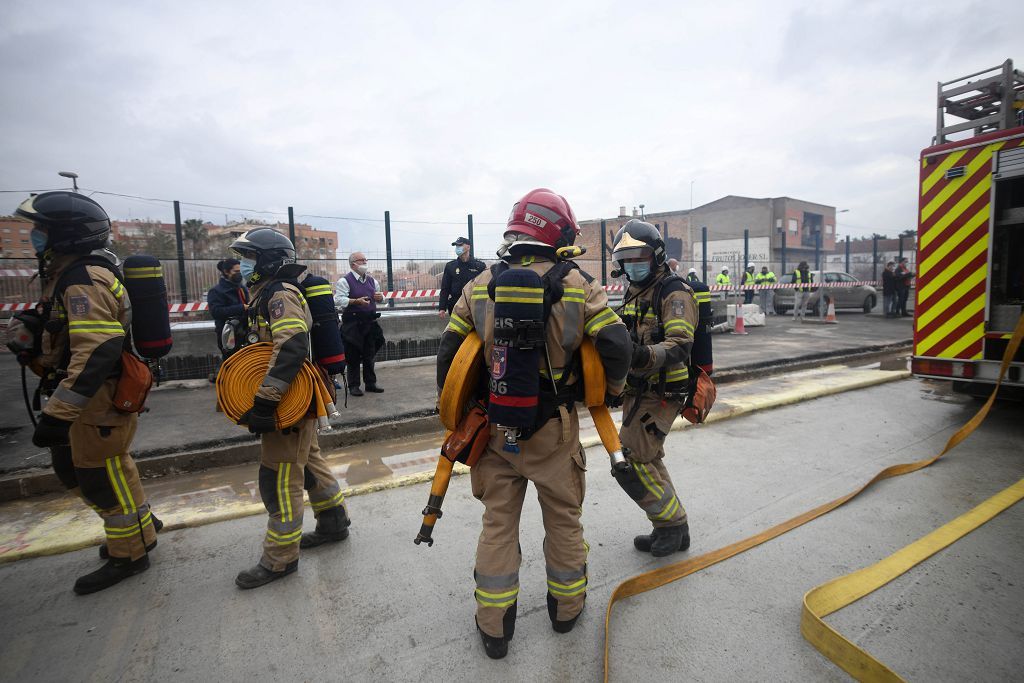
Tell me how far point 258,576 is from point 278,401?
0.96 meters

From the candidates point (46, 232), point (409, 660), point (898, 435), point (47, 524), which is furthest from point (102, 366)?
point (898, 435)

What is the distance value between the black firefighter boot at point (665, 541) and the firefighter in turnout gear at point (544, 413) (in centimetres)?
85

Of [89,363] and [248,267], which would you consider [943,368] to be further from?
[89,363]

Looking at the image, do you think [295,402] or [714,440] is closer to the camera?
[295,402]

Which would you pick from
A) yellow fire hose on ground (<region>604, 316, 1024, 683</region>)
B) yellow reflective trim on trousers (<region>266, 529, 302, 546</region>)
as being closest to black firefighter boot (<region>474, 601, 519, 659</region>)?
yellow fire hose on ground (<region>604, 316, 1024, 683</region>)

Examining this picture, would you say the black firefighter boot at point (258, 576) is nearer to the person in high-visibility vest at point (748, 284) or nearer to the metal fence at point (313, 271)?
the metal fence at point (313, 271)

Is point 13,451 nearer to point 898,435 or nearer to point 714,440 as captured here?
point 714,440

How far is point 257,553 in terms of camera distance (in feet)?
10.6

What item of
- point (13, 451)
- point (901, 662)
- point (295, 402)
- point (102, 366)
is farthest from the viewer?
point (13, 451)

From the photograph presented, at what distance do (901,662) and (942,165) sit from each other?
5605mm

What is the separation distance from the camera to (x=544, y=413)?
2365mm

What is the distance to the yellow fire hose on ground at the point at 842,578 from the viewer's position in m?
2.23

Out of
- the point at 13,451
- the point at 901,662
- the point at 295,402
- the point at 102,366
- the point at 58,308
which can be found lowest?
the point at 901,662

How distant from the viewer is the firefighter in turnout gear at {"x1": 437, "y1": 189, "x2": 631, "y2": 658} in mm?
2291
